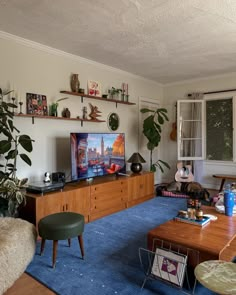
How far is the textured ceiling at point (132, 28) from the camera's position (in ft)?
7.88

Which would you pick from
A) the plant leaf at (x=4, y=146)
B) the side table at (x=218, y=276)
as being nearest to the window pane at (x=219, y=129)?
the side table at (x=218, y=276)

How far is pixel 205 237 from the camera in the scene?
6.48ft

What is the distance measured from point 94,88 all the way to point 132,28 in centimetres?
152

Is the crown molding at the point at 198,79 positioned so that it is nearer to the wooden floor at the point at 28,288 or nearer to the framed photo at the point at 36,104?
the framed photo at the point at 36,104

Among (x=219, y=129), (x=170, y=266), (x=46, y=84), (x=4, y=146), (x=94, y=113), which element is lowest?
(x=170, y=266)

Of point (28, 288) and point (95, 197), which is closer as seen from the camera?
point (28, 288)

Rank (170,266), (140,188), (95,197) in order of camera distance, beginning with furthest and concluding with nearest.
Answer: (140,188), (95,197), (170,266)

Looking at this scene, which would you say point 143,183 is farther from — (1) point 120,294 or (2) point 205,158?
(1) point 120,294

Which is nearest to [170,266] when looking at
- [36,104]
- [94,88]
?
[36,104]

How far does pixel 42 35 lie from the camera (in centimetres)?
310

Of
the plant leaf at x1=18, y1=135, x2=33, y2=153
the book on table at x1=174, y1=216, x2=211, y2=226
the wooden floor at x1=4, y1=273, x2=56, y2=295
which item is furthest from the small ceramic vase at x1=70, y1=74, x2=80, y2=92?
the wooden floor at x1=4, y1=273, x2=56, y2=295

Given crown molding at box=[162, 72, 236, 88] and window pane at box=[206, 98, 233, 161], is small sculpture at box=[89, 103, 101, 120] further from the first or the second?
window pane at box=[206, 98, 233, 161]

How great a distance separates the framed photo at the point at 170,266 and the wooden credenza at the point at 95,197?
1.47 metres

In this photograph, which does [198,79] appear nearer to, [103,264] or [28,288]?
[103,264]
